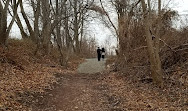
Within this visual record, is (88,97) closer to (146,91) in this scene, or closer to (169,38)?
(146,91)

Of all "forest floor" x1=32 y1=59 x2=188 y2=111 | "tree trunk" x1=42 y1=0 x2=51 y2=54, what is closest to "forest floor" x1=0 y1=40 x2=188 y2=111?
"forest floor" x1=32 y1=59 x2=188 y2=111

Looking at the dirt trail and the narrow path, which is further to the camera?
the narrow path

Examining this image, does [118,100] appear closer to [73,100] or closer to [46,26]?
[73,100]

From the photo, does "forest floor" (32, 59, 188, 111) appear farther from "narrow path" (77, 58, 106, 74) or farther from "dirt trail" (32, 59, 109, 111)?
"narrow path" (77, 58, 106, 74)

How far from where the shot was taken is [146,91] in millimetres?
9438

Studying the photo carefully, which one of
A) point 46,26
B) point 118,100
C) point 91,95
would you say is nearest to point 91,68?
point 46,26

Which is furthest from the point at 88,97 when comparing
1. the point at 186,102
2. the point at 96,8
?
the point at 96,8

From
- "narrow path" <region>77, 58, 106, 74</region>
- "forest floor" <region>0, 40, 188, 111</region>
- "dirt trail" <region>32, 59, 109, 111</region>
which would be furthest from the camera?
"narrow path" <region>77, 58, 106, 74</region>

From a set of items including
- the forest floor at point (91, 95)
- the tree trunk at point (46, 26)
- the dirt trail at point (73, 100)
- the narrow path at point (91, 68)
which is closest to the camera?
the forest floor at point (91, 95)

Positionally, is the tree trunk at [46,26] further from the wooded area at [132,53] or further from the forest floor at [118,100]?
the forest floor at [118,100]

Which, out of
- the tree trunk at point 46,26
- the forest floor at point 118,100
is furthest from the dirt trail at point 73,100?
the tree trunk at point 46,26

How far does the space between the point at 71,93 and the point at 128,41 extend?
7302 mm

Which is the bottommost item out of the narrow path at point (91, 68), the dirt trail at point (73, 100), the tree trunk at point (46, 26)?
the dirt trail at point (73, 100)

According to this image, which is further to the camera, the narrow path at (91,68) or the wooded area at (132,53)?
A: the narrow path at (91,68)
